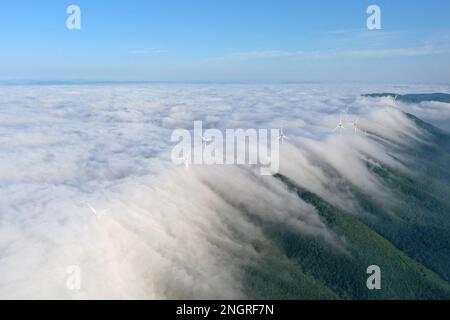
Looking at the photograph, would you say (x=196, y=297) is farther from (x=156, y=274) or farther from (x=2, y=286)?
(x=2, y=286)

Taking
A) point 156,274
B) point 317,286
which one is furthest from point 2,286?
point 317,286

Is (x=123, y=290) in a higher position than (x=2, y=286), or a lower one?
lower

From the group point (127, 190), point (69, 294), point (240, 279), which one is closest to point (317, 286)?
point (240, 279)
